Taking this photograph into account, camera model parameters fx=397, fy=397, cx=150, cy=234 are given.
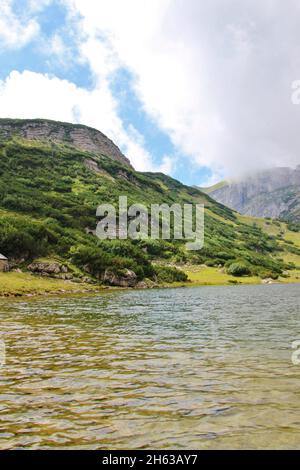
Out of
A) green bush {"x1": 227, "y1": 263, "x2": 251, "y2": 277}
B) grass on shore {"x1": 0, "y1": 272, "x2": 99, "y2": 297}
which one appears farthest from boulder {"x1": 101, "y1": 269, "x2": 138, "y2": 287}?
green bush {"x1": 227, "y1": 263, "x2": 251, "y2": 277}

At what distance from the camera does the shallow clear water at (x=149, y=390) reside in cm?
949

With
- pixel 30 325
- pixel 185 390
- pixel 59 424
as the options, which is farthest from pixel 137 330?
pixel 59 424

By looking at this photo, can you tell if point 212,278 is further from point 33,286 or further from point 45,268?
point 33,286

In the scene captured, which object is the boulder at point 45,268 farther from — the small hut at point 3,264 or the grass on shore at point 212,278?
the grass on shore at point 212,278

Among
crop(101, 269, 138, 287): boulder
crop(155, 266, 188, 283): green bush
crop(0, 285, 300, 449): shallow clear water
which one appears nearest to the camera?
crop(0, 285, 300, 449): shallow clear water

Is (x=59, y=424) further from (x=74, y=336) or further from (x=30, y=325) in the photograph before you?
(x=30, y=325)

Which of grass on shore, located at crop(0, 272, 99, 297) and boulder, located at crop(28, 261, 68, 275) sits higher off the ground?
boulder, located at crop(28, 261, 68, 275)

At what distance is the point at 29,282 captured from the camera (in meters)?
70.3

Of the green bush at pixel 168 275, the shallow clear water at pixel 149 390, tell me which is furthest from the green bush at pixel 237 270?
the shallow clear water at pixel 149 390

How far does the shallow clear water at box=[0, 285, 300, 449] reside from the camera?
9.49 meters

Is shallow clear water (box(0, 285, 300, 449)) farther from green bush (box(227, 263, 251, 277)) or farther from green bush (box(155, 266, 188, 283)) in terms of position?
green bush (box(227, 263, 251, 277))

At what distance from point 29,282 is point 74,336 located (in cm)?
4864

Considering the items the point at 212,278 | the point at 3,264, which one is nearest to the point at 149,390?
the point at 3,264
